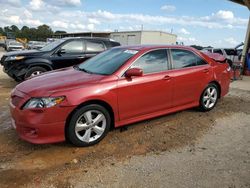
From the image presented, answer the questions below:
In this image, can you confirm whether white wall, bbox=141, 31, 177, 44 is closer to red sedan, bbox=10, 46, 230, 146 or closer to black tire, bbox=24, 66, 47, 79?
black tire, bbox=24, 66, 47, 79

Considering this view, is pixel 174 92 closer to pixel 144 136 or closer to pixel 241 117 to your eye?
pixel 144 136

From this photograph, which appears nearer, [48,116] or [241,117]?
[48,116]

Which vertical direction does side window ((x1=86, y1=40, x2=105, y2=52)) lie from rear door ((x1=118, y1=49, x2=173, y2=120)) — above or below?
above

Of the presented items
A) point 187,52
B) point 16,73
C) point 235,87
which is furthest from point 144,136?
point 235,87

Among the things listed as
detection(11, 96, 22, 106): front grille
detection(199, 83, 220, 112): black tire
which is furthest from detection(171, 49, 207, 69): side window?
detection(11, 96, 22, 106): front grille

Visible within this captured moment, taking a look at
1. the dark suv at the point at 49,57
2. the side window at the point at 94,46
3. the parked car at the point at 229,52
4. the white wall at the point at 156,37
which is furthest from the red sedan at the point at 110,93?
the white wall at the point at 156,37

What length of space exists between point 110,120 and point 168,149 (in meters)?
1.04

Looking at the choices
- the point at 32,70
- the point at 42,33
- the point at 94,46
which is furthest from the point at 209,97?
the point at 42,33

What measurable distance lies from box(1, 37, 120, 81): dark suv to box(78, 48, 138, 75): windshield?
13.1 feet

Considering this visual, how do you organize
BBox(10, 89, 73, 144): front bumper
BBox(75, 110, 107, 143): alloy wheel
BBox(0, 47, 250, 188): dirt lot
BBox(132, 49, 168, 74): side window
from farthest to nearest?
BBox(132, 49, 168, 74): side window < BBox(75, 110, 107, 143): alloy wheel < BBox(10, 89, 73, 144): front bumper < BBox(0, 47, 250, 188): dirt lot

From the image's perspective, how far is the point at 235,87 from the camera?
416 inches

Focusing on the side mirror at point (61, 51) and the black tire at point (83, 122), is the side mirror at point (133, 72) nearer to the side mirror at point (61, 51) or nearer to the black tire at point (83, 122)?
the black tire at point (83, 122)

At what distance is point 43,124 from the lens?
429 centimetres

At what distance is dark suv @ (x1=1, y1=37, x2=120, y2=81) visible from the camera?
9445 millimetres
